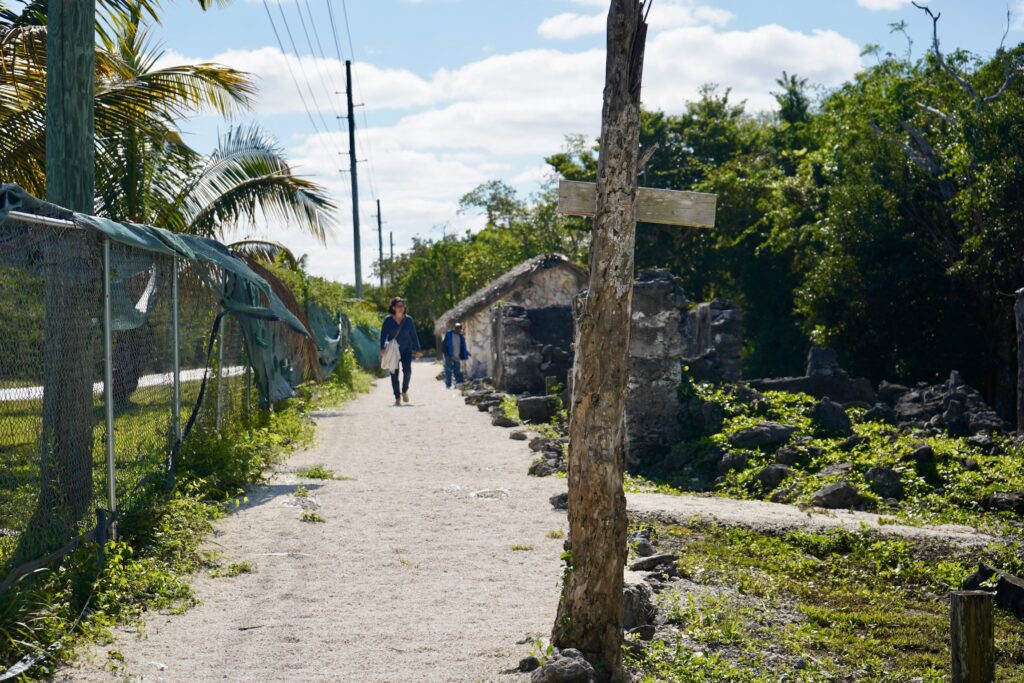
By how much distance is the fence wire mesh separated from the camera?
220 inches

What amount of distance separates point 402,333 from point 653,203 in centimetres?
1309

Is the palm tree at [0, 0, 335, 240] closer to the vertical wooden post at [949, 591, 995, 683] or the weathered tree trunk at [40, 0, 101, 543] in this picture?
the weathered tree trunk at [40, 0, 101, 543]

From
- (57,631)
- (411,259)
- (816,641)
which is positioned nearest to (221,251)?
(57,631)

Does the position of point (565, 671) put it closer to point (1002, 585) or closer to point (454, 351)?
point (1002, 585)

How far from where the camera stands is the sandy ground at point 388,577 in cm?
516

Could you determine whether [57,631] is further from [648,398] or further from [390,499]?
[648,398]

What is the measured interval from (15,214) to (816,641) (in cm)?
470

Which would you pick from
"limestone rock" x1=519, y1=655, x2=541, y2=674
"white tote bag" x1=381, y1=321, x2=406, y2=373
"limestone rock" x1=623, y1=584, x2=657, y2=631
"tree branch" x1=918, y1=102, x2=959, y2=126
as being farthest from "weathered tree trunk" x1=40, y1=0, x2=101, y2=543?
"tree branch" x1=918, y1=102, x2=959, y2=126

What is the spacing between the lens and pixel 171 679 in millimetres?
4887

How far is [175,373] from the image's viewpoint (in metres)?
8.72

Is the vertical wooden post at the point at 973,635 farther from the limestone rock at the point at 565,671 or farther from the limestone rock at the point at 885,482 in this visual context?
the limestone rock at the point at 885,482

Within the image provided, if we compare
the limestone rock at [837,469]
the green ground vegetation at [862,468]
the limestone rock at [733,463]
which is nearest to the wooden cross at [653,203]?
the green ground vegetation at [862,468]

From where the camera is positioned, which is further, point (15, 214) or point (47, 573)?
point (47, 573)

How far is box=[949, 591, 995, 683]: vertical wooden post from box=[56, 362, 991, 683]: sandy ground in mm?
2005
